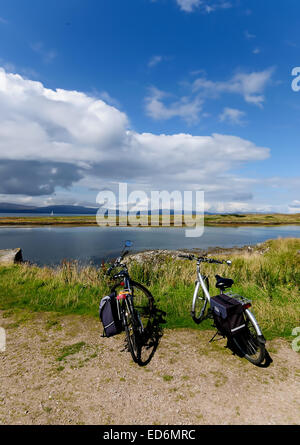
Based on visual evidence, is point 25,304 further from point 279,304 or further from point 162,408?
point 279,304

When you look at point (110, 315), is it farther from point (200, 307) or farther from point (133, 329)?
point (200, 307)

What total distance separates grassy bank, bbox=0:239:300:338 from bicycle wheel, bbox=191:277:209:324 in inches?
9.0

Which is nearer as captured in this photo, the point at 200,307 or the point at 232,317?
the point at 232,317

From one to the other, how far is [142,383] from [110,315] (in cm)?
169

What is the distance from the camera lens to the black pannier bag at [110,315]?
5.02m

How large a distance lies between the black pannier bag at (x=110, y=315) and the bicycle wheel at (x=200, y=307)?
205 centimetres

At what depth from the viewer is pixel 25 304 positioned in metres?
7.23

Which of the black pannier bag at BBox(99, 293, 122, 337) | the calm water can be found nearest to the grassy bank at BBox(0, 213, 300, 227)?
the calm water

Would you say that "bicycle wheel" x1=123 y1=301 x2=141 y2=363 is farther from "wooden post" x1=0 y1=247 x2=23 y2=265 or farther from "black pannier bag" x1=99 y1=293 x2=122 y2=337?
"wooden post" x1=0 y1=247 x2=23 y2=265

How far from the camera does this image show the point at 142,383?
3660mm

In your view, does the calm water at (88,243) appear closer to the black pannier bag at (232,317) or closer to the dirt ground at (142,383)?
the dirt ground at (142,383)

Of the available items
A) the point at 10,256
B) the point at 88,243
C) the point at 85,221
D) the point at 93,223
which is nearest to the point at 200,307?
the point at 10,256

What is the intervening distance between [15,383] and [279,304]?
6.79m
